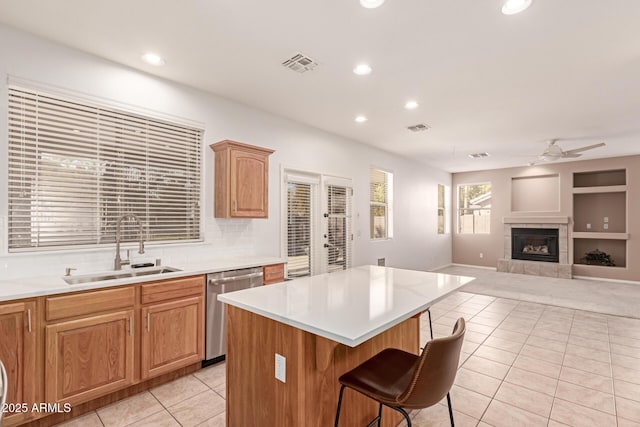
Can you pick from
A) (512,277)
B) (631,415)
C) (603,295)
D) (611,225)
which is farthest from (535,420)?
(611,225)

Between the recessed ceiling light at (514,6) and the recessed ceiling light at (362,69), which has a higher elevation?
the recessed ceiling light at (514,6)

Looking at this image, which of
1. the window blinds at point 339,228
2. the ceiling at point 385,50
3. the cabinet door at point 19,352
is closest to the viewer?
the cabinet door at point 19,352

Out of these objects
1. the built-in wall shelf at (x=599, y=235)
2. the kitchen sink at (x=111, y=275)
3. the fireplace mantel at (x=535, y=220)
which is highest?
the fireplace mantel at (x=535, y=220)

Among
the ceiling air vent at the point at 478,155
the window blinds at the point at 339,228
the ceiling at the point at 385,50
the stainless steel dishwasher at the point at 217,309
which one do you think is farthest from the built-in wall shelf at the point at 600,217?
the stainless steel dishwasher at the point at 217,309

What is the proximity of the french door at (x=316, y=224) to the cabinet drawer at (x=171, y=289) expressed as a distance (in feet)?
5.49

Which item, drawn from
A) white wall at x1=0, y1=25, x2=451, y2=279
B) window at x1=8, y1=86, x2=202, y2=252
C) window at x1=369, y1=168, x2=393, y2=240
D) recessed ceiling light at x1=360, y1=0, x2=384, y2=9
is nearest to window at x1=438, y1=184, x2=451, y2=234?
white wall at x1=0, y1=25, x2=451, y2=279

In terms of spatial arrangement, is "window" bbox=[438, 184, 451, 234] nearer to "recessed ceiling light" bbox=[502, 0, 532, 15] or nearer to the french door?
the french door

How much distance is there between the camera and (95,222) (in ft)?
9.31

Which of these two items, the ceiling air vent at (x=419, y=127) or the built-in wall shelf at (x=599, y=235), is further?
the built-in wall shelf at (x=599, y=235)

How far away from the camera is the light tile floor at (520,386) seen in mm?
2264

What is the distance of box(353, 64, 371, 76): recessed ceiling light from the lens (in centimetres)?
298

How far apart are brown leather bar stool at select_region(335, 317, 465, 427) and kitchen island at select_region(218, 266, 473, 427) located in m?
0.17

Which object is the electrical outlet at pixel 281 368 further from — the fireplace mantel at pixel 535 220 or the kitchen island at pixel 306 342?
the fireplace mantel at pixel 535 220

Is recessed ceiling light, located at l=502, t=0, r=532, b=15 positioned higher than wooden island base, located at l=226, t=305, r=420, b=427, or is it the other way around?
recessed ceiling light, located at l=502, t=0, r=532, b=15
